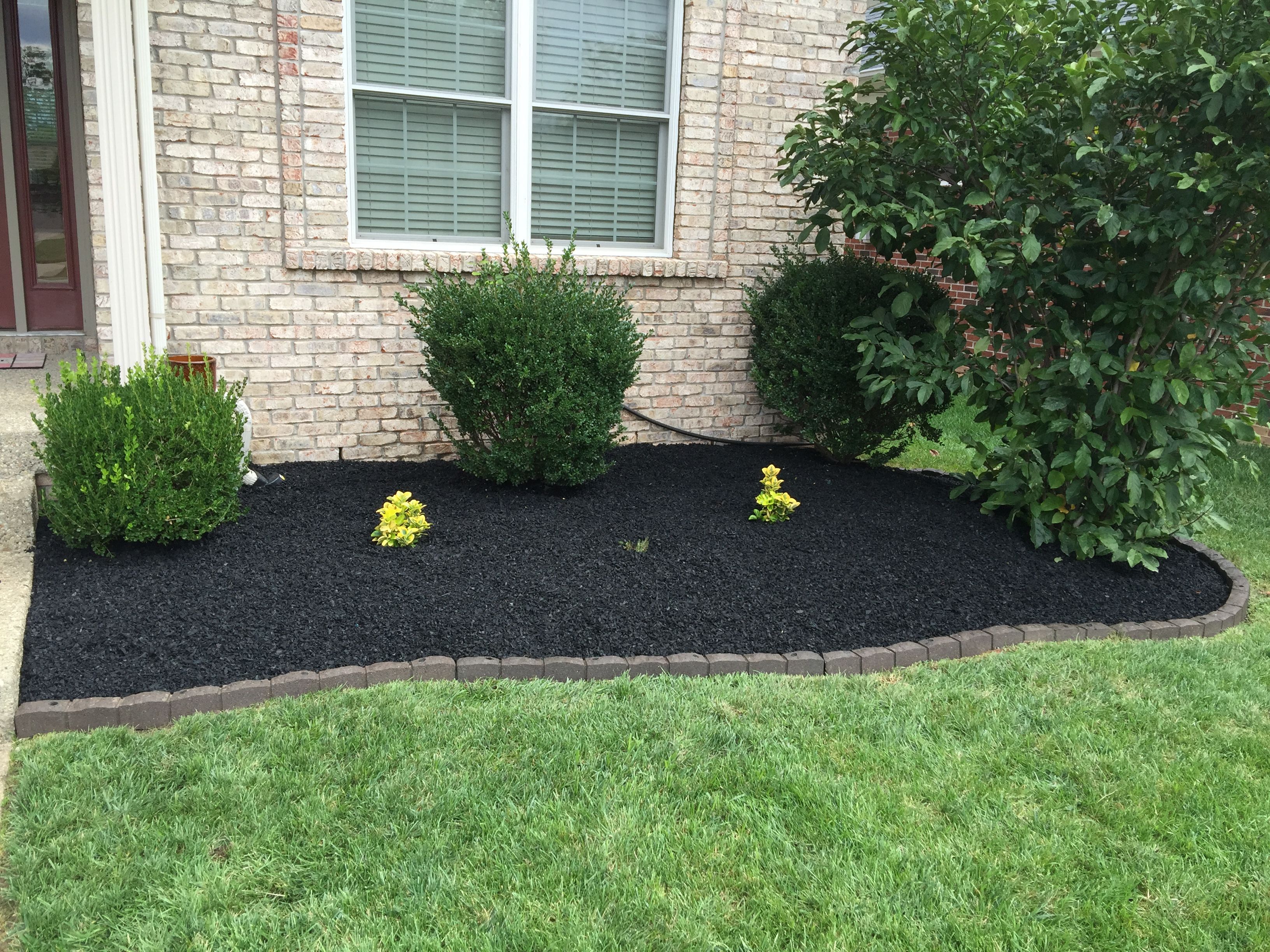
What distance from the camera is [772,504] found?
4.88 meters

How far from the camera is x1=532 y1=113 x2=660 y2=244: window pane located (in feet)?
19.4

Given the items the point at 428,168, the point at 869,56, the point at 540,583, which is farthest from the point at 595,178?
the point at 540,583

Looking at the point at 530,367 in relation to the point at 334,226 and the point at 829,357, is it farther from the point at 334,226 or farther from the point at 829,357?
the point at 829,357

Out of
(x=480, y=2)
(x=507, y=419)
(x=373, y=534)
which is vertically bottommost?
(x=373, y=534)

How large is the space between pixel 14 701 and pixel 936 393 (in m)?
4.30

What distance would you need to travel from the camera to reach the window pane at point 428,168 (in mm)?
5453

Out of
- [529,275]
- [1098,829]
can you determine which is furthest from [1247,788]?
[529,275]

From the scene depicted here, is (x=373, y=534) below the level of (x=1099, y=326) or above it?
below

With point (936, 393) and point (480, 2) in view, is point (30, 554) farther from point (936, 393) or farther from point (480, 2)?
point (936, 393)

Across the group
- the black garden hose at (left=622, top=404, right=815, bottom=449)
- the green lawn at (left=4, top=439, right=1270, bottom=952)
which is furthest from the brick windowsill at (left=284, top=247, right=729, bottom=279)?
the green lawn at (left=4, top=439, right=1270, bottom=952)

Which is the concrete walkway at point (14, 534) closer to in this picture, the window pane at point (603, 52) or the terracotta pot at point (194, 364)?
the terracotta pot at point (194, 364)

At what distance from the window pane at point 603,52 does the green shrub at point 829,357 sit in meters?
1.42

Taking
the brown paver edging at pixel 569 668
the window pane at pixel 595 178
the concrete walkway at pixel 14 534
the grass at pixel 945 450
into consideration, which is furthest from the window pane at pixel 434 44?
the brown paver edging at pixel 569 668

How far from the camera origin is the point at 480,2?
18.1 feet
